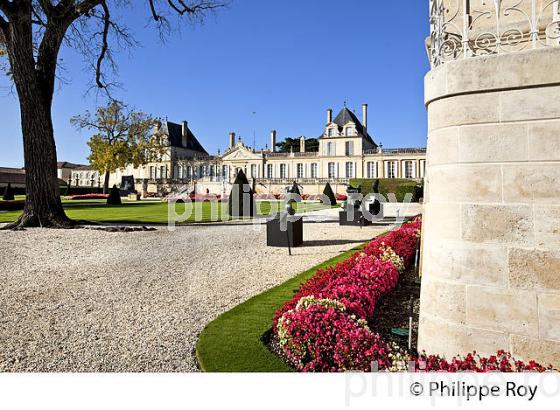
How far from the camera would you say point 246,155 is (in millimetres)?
47000

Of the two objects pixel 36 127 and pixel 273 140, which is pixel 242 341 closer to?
pixel 36 127

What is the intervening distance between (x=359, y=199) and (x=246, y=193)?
4.61 metres

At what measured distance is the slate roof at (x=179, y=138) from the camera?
4794 cm

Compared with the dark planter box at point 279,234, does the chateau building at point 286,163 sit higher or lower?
higher

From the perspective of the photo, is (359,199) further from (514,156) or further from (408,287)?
(514,156)

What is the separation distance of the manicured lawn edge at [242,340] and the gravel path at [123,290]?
0.38ft

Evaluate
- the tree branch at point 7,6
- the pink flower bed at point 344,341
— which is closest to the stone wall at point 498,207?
the pink flower bed at point 344,341

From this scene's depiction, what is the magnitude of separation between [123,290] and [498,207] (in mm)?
3688

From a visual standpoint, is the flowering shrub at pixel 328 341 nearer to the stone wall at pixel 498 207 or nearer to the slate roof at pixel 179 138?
the stone wall at pixel 498 207

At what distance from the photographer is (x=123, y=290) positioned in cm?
404

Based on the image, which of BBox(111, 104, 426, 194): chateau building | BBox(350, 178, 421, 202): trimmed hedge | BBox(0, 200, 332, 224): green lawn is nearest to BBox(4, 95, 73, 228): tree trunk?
BBox(0, 200, 332, 224): green lawn

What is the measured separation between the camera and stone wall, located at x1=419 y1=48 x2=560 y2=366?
74.0 inches

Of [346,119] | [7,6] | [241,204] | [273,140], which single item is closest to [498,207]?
[7,6]

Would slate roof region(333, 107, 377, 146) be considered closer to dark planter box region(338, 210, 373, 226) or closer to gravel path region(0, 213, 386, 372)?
dark planter box region(338, 210, 373, 226)
